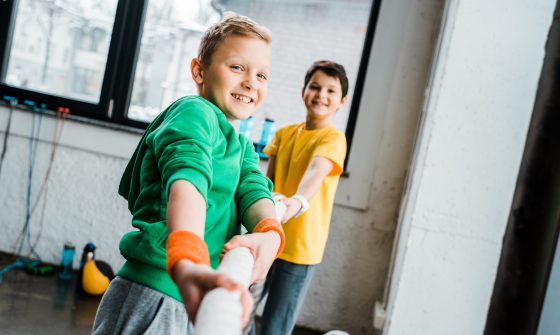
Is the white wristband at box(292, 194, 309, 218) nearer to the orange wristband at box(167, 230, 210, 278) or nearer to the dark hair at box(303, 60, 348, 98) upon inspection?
the dark hair at box(303, 60, 348, 98)

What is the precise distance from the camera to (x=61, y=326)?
214cm

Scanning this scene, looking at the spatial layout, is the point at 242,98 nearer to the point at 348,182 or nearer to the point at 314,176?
the point at 314,176

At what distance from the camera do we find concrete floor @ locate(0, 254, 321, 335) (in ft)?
6.86

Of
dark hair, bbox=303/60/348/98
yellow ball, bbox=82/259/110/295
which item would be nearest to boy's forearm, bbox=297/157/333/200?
dark hair, bbox=303/60/348/98

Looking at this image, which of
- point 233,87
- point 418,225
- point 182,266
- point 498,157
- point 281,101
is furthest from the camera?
point 281,101

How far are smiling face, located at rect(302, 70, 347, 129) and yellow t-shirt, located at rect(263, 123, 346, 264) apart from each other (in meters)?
0.05

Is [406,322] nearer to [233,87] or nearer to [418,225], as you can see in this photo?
[418,225]

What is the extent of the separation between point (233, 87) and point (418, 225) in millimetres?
1175

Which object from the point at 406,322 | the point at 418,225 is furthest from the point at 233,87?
the point at 406,322

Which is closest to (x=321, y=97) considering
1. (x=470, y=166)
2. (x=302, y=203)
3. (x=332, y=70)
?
(x=332, y=70)

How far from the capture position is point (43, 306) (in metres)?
2.29

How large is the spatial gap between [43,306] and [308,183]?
1502mm

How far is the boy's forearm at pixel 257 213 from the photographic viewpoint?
853 millimetres

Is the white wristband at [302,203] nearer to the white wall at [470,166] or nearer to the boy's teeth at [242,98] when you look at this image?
the white wall at [470,166]
